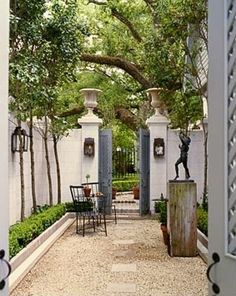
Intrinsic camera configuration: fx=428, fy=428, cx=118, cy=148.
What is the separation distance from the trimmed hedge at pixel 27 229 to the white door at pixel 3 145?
3548mm

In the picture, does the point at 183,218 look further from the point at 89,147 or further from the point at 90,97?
the point at 90,97

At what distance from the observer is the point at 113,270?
18.2ft

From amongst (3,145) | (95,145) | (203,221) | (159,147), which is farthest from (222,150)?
(95,145)

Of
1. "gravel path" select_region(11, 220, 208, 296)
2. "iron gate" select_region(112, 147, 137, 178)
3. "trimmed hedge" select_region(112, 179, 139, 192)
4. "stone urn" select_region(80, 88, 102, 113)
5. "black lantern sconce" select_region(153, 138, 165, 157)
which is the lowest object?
"gravel path" select_region(11, 220, 208, 296)

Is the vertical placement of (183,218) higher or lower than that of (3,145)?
lower

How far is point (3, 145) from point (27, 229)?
464 cm

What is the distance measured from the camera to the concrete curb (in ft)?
15.8

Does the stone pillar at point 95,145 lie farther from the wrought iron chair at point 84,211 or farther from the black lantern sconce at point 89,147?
the wrought iron chair at point 84,211

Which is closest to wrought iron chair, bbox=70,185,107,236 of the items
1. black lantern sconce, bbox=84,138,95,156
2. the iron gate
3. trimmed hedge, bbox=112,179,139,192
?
black lantern sconce, bbox=84,138,95,156

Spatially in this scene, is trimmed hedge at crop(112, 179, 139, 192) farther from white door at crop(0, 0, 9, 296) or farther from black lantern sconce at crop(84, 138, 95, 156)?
white door at crop(0, 0, 9, 296)

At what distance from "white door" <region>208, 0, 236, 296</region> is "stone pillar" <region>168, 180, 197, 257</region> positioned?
4415 millimetres

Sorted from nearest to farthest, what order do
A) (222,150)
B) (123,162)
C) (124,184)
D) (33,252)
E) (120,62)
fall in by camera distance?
(222,150) < (33,252) < (120,62) < (123,162) < (124,184)

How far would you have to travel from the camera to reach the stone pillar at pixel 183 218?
6125 mm

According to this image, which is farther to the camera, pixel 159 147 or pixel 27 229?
pixel 159 147
